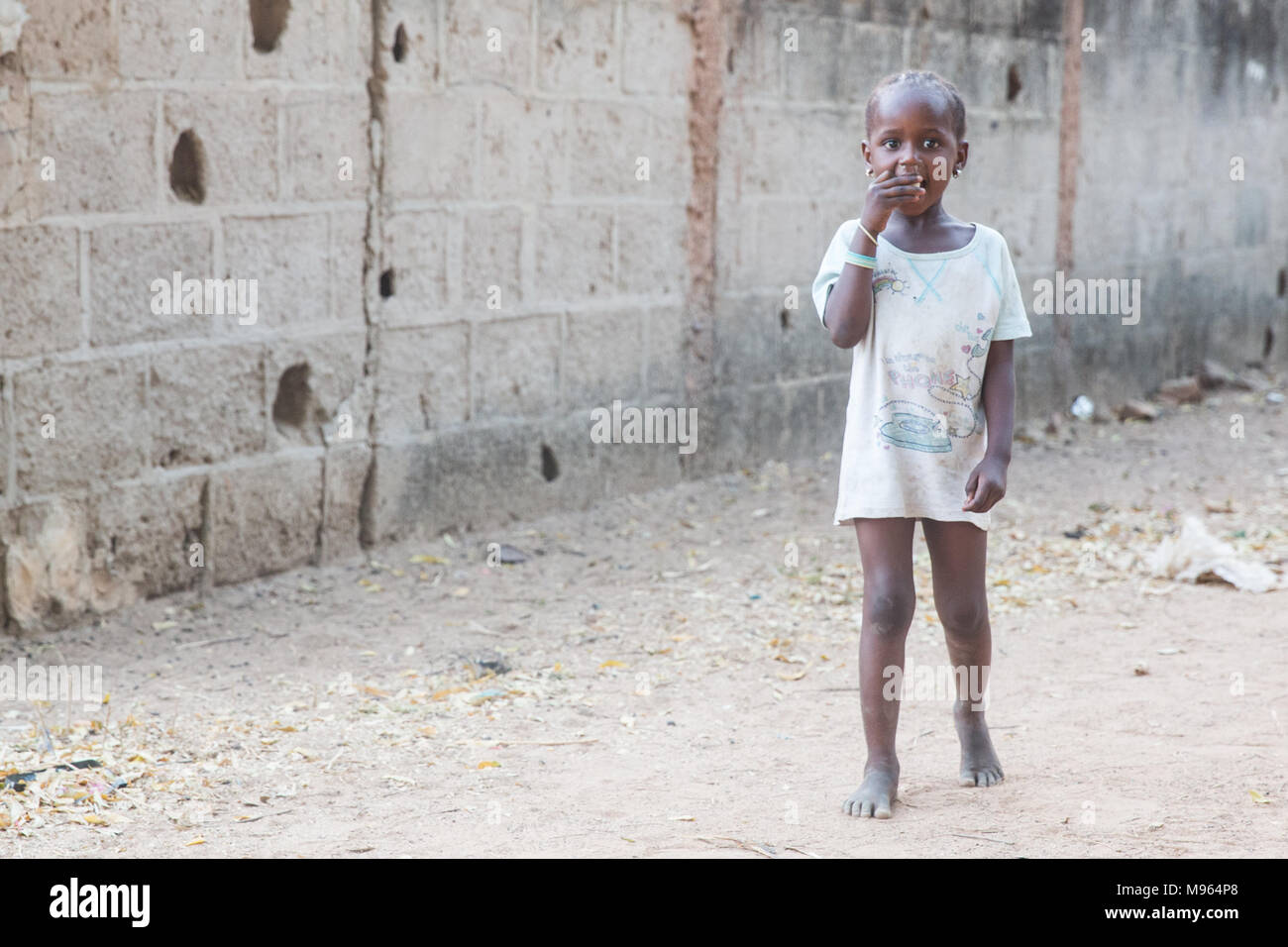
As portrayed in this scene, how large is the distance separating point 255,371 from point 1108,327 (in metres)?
6.21

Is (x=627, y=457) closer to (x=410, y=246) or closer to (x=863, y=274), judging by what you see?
(x=410, y=246)

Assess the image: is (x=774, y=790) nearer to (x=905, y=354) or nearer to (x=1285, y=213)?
(x=905, y=354)

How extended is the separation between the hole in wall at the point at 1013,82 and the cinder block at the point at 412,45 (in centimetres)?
412

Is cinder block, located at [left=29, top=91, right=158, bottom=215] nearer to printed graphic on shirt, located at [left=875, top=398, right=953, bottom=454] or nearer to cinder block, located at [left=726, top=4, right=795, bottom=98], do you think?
printed graphic on shirt, located at [left=875, top=398, right=953, bottom=454]

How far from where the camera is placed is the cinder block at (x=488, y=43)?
5.54 m

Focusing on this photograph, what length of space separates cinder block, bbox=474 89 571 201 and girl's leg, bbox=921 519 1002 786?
3.00 metres

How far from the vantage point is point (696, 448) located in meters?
6.85

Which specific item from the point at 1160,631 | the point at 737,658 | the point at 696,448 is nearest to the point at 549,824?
the point at 737,658

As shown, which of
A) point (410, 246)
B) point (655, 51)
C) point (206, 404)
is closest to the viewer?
point (206, 404)

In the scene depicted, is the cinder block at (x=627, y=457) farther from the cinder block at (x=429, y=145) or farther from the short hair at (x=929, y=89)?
the short hair at (x=929, y=89)

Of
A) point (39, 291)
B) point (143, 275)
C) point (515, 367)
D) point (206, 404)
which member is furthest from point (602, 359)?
point (39, 291)

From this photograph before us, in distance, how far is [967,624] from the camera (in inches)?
130

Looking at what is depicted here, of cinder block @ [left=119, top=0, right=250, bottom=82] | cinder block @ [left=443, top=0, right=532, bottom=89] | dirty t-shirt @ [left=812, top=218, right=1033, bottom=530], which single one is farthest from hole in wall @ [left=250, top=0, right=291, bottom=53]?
dirty t-shirt @ [left=812, top=218, right=1033, bottom=530]

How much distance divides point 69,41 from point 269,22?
785 millimetres
